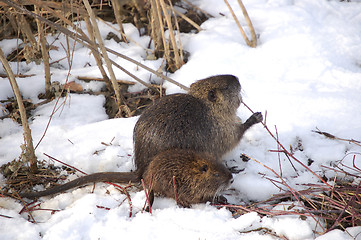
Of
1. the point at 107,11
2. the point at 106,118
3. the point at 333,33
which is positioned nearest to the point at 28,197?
the point at 106,118

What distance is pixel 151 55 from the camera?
423 cm

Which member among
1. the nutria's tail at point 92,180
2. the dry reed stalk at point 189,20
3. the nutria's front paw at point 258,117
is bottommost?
the nutria's tail at point 92,180

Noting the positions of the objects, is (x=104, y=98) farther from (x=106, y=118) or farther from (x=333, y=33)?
(x=333, y=33)

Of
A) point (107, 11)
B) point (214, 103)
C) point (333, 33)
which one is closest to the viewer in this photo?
point (214, 103)

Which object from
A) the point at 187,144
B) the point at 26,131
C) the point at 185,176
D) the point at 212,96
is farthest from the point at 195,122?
the point at 26,131

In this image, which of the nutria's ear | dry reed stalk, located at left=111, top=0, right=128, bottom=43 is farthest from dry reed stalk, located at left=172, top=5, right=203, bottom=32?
the nutria's ear

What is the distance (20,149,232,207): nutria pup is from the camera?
2615mm

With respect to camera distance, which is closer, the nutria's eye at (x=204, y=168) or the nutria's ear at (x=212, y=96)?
the nutria's eye at (x=204, y=168)

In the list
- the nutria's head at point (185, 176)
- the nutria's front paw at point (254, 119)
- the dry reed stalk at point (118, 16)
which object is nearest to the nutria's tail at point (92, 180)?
the nutria's head at point (185, 176)

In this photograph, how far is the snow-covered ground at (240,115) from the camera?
7.90ft

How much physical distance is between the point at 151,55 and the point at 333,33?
197cm

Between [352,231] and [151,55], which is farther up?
[151,55]

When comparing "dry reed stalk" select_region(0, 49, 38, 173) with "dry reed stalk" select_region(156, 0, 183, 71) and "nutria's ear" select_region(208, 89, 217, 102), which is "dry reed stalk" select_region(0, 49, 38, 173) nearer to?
"nutria's ear" select_region(208, 89, 217, 102)

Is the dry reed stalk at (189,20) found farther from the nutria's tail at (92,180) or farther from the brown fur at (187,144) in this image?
the nutria's tail at (92,180)
